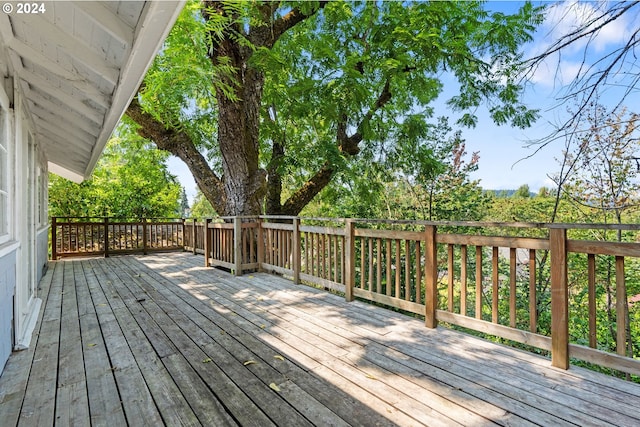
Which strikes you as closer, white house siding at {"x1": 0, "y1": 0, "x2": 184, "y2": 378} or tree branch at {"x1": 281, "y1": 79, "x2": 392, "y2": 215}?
white house siding at {"x1": 0, "y1": 0, "x2": 184, "y2": 378}

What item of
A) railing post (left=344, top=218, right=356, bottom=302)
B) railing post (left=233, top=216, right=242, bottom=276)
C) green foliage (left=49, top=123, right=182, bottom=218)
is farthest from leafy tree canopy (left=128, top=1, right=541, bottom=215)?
green foliage (left=49, top=123, right=182, bottom=218)

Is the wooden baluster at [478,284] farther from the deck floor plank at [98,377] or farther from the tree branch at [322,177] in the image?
the tree branch at [322,177]

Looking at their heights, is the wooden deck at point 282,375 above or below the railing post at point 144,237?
below

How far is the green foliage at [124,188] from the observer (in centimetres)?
1035

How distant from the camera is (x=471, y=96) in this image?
6098mm

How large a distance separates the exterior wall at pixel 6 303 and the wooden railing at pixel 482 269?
9.32 ft

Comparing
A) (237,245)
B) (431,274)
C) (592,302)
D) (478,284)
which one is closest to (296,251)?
(237,245)

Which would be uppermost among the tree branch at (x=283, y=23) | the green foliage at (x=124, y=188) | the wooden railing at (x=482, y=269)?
the tree branch at (x=283, y=23)

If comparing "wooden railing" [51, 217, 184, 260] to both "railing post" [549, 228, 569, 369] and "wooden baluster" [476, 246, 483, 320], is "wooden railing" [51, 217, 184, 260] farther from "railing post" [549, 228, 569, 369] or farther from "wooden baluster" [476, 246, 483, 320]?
"railing post" [549, 228, 569, 369]

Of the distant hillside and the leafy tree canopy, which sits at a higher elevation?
the leafy tree canopy

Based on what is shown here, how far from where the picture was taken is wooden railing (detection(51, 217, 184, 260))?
25.6ft

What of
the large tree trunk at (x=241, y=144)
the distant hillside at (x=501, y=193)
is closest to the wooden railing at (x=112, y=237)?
the large tree trunk at (x=241, y=144)

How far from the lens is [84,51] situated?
2.10m

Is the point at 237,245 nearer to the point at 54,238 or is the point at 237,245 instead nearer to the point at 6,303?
the point at 6,303
